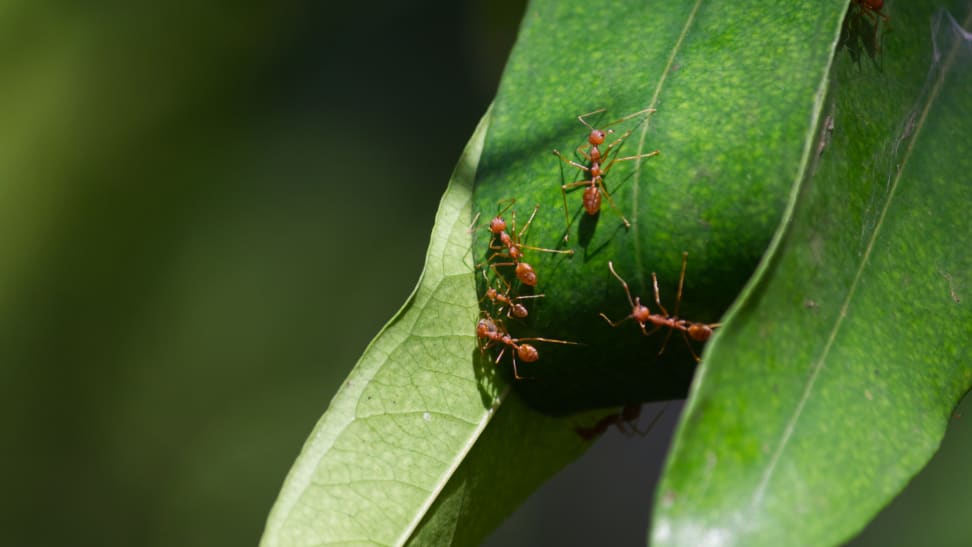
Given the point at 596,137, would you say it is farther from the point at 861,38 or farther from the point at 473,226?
the point at 861,38

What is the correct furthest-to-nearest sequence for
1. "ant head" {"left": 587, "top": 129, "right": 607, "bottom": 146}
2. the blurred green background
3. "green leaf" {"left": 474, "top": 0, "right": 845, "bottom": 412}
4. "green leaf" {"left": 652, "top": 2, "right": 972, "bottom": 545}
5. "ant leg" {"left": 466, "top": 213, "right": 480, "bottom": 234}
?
the blurred green background < "ant leg" {"left": 466, "top": 213, "right": 480, "bottom": 234} < "ant head" {"left": 587, "top": 129, "right": 607, "bottom": 146} < "green leaf" {"left": 474, "top": 0, "right": 845, "bottom": 412} < "green leaf" {"left": 652, "top": 2, "right": 972, "bottom": 545}

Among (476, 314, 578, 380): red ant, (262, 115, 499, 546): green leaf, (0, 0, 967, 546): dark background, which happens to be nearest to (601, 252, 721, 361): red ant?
(476, 314, 578, 380): red ant

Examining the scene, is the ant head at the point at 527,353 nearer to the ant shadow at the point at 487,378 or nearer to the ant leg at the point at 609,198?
the ant shadow at the point at 487,378

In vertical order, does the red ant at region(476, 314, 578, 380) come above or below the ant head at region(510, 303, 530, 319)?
below

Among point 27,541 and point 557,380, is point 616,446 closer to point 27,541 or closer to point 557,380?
point 27,541

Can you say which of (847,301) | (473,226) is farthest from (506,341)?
(847,301)

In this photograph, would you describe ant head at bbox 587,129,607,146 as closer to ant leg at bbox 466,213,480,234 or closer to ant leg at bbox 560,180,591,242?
ant leg at bbox 560,180,591,242

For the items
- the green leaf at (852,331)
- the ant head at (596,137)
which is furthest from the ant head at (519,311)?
the green leaf at (852,331)
